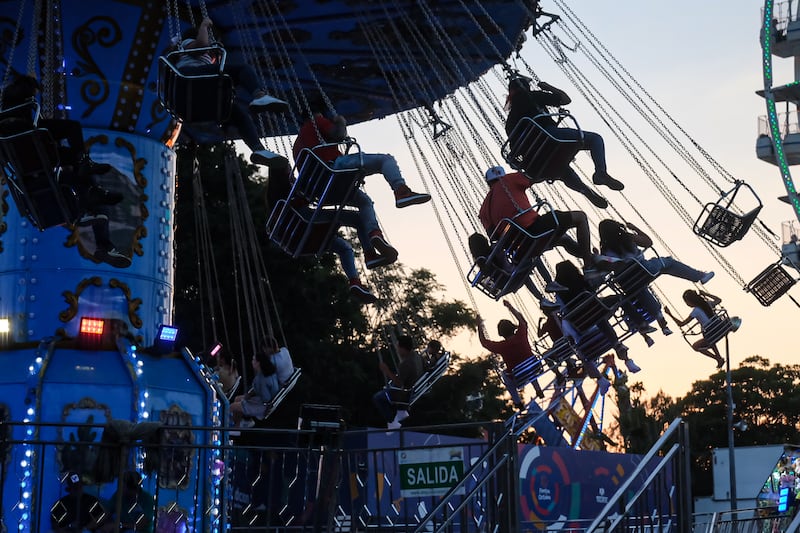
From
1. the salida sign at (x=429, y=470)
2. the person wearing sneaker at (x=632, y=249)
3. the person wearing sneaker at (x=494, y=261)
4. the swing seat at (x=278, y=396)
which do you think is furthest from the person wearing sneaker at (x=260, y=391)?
the salida sign at (x=429, y=470)

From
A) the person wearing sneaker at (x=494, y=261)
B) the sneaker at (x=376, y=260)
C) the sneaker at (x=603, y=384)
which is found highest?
the person wearing sneaker at (x=494, y=261)

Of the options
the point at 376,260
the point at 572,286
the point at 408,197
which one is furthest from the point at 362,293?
the point at 572,286

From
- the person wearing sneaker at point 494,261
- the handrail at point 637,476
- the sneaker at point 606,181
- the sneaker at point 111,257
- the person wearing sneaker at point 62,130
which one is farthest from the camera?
the sneaker at point 606,181

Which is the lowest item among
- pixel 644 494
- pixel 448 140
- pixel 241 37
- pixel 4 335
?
pixel 644 494

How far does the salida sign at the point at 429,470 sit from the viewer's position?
888cm

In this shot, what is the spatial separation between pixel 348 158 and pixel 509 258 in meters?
2.79

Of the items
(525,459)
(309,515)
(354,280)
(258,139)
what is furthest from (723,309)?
(309,515)

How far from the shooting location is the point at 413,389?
1628cm

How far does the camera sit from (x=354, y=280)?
47.9ft

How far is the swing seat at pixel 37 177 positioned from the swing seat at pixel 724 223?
782 cm

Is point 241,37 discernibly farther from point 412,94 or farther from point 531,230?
point 531,230

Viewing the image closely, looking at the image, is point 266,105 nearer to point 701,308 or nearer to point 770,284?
point 701,308

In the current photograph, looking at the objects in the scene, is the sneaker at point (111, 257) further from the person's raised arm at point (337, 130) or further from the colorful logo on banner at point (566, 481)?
the colorful logo on banner at point (566, 481)

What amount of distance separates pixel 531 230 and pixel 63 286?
5458 millimetres
